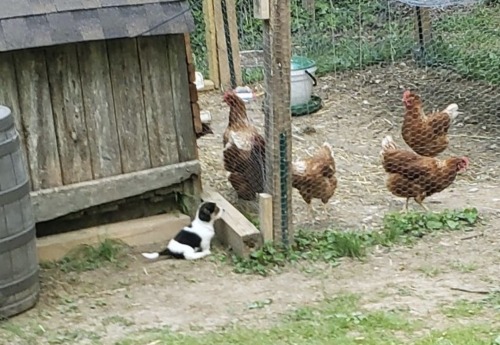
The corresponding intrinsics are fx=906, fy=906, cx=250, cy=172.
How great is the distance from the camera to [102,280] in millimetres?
5094

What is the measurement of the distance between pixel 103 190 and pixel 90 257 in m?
0.40

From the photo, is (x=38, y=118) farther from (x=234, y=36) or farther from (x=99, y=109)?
(x=234, y=36)

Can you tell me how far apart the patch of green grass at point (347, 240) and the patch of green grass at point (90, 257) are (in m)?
0.72

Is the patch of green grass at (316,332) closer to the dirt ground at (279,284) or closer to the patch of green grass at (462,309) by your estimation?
the dirt ground at (279,284)

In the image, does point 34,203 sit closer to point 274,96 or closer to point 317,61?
point 274,96

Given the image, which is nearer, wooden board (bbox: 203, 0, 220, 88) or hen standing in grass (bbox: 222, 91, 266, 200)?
hen standing in grass (bbox: 222, 91, 266, 200)

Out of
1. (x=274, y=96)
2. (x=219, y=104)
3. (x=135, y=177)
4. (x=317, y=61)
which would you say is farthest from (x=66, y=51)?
(x=317, y=61)

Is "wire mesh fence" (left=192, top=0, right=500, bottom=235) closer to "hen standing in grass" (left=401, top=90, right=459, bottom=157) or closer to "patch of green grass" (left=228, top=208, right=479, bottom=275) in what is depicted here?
"hen standing in grass" (left=401, top=90, right=459, bottom=157)

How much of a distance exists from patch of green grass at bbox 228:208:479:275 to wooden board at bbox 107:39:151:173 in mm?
868

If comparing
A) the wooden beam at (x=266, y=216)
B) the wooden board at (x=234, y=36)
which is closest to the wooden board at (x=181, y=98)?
the wooden beam at (x=266, y=216)

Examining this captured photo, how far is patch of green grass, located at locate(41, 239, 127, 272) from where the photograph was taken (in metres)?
5.27

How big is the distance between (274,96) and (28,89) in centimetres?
140

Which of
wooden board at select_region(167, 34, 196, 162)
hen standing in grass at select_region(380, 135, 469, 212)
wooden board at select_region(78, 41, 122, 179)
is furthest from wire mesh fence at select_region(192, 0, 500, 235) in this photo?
wooden board at select_region(78, 41, 122, 179)

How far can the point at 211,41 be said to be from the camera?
941 cm
